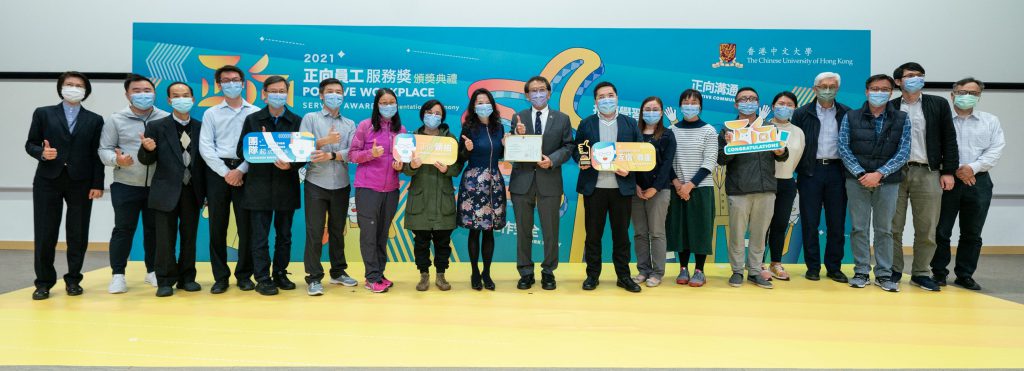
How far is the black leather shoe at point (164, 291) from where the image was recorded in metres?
3.64

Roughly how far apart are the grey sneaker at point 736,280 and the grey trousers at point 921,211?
1.06 metres

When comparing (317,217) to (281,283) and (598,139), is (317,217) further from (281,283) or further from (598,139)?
(598,139)

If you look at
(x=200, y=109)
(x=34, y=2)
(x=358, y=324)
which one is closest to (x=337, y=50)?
(x=200, y=109)

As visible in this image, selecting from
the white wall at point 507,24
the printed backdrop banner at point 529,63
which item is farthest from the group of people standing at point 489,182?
the white wall at point 507,24

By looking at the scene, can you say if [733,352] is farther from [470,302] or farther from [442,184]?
[442,184]

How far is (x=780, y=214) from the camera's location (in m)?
4.34

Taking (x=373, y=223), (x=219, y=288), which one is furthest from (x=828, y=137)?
(x=219, y=288)

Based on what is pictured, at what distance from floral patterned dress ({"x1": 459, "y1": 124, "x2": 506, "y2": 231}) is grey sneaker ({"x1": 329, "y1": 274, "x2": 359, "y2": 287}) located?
905mm

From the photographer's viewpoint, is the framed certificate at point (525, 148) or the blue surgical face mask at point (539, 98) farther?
the blue surgical face mask at point (539, 98)

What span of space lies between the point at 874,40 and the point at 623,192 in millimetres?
3805

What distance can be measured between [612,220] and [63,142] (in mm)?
3387

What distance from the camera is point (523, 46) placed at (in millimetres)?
5230

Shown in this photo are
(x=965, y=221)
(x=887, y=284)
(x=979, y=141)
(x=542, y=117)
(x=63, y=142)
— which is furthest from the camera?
(x=965, y=221)

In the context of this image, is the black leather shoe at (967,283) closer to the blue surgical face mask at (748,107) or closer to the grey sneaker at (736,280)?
the grey sneaker at (736,280)
